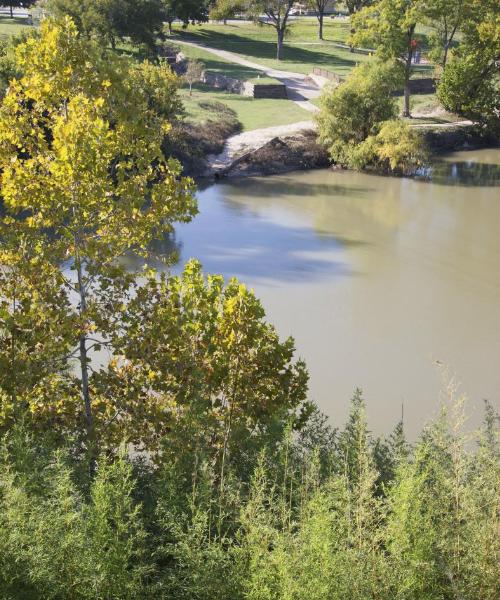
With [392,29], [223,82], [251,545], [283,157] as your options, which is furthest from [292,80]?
[251,545]

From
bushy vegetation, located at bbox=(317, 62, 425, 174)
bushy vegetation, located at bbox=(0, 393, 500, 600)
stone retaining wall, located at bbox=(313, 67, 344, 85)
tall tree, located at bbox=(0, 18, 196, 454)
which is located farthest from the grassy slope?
bushy vegetation, located at bbox=(0, 393, 500, 600)

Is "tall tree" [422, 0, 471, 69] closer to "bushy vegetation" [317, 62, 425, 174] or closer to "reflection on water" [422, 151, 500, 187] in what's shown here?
"bushy vegetation" [317, 62, 425, 174]

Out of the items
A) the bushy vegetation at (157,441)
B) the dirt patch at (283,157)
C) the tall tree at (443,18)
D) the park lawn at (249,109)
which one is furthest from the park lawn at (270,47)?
the bushy vegetation at (157,441)

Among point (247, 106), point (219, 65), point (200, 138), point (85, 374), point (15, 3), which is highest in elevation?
point (15, 3)

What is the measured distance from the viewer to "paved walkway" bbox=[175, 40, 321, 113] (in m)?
36.3

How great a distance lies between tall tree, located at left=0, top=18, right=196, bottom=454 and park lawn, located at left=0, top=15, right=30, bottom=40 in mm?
33361

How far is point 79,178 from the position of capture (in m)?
6.68

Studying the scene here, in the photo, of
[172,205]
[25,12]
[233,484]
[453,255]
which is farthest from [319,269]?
[25,12]

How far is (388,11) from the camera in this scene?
3136cm

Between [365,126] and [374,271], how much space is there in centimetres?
1184

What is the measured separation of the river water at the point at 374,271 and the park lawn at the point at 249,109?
484 cm

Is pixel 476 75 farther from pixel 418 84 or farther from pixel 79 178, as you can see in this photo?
pixel 79 178

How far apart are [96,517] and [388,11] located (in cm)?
3034

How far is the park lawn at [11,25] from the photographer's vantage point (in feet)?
130
